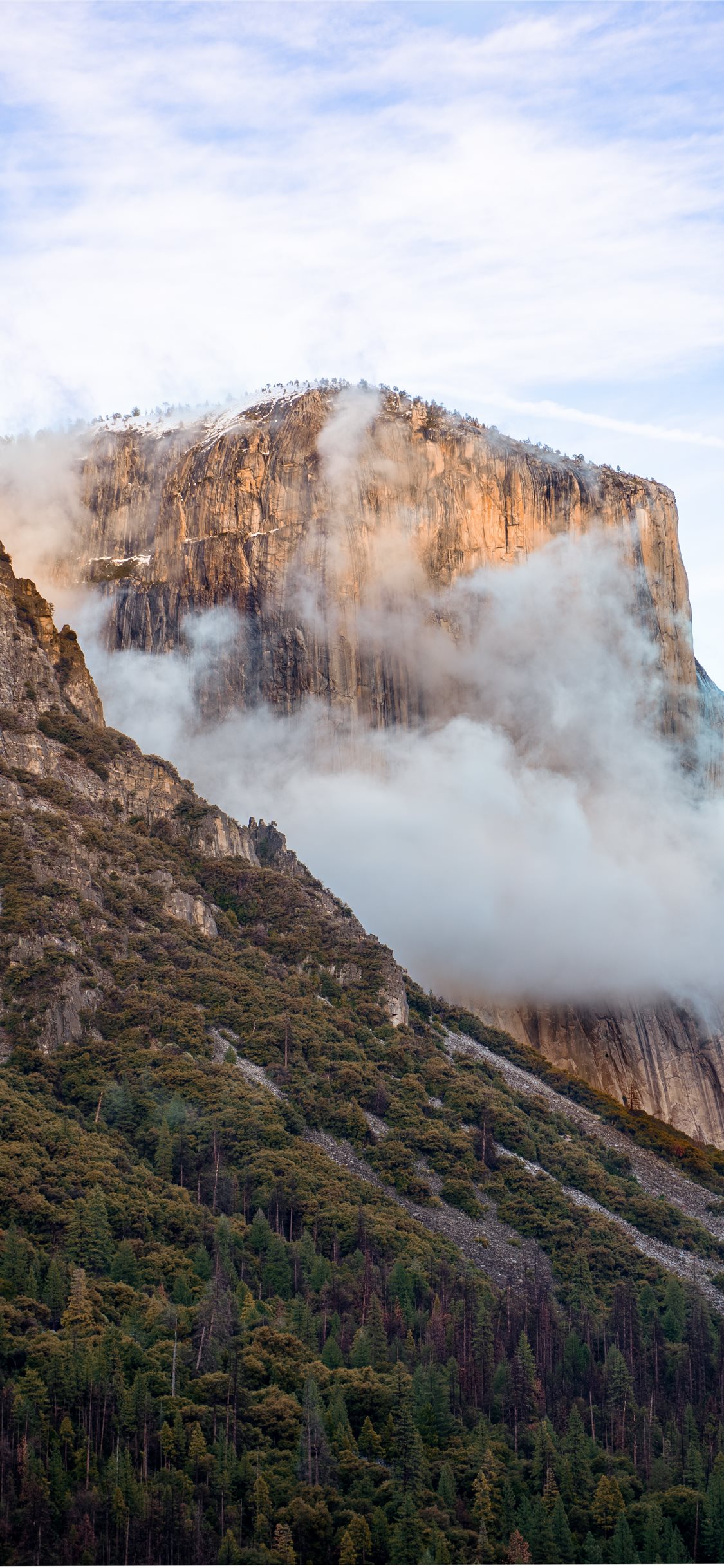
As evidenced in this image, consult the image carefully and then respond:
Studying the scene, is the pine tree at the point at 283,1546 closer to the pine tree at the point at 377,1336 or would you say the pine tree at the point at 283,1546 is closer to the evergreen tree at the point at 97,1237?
the pine tree at the point at 377,1336

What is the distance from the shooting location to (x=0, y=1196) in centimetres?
11725

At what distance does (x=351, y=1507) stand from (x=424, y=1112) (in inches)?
2493

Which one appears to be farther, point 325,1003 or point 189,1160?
point 325,1003

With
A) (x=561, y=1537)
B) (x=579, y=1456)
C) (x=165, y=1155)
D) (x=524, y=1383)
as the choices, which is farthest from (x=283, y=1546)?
(x=165, y=1155)

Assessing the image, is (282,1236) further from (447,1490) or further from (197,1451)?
(197,1451)

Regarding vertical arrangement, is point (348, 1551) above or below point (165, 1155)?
below

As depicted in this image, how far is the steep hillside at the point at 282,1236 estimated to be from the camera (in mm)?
98750

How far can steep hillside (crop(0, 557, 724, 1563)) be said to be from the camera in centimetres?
9875

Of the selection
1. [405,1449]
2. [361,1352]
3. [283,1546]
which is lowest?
[283,1546]

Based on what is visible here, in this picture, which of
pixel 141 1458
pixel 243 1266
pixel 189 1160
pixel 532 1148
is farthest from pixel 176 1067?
pixel 141 1458

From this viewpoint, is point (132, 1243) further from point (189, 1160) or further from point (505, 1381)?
point (505, 1381)

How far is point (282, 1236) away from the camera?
429 ft

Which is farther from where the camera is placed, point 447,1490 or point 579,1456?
point 579,1456

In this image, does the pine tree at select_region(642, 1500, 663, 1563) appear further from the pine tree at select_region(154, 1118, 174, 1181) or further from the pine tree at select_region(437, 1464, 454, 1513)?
the pine tree at select_region(154, 1118, 174, 1181)
